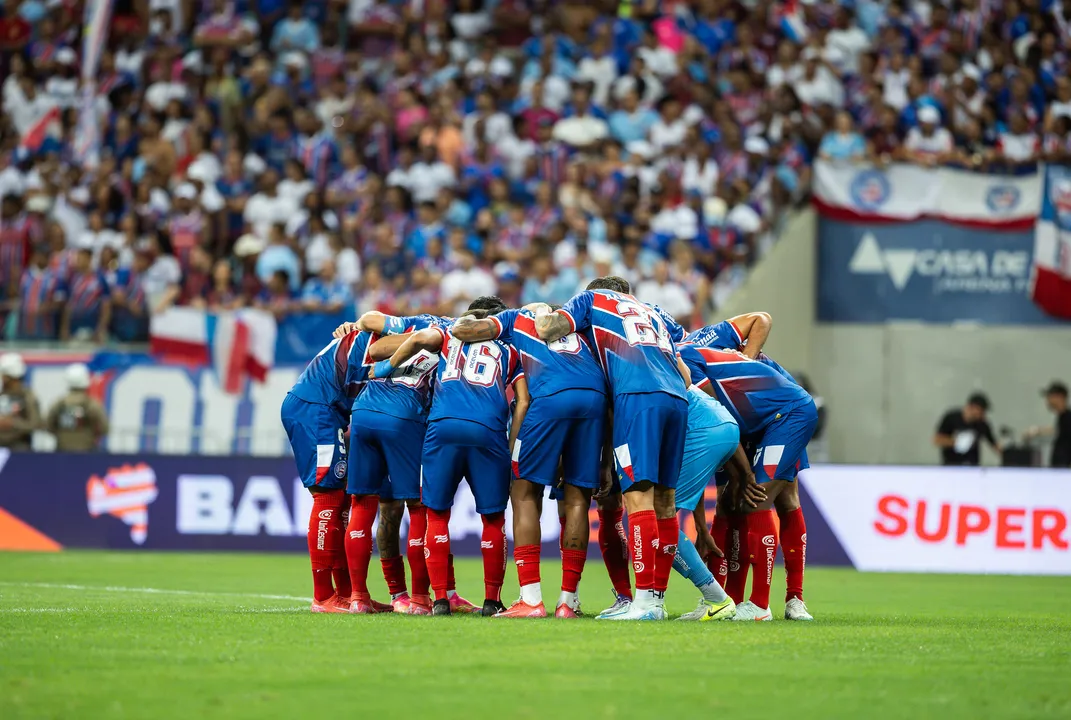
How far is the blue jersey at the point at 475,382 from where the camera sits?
11.0 m

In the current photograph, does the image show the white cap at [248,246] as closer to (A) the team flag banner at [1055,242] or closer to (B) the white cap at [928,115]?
(B) the white cap at [928,115]

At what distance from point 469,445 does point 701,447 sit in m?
1.66

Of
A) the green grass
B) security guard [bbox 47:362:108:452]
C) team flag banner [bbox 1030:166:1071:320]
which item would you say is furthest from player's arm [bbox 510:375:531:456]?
team flag banner [bbox 1030:166:1071:320]

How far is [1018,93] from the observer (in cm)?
2392

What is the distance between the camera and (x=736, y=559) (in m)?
11.6

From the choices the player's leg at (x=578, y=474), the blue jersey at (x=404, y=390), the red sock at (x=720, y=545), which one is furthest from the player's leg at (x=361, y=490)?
the red sock at (x=720, y=545)

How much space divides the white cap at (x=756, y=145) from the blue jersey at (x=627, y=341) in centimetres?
1282

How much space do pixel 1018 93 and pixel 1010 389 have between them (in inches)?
182

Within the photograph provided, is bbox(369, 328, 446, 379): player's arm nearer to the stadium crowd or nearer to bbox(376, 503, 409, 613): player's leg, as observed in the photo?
bbox(376, 503, 409, 613): player's leg

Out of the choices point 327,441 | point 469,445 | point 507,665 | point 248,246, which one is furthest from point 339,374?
point 248,246

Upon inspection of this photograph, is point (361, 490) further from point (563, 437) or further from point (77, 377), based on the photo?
point (77, 377)

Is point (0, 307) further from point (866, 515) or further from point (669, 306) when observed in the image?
point (866, 515)

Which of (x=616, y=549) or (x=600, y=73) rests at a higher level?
(x=600, y=73)

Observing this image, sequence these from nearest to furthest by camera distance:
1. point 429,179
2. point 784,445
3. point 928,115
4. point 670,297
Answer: point 784,445, point 670,297, point 928,115, point 429,179
